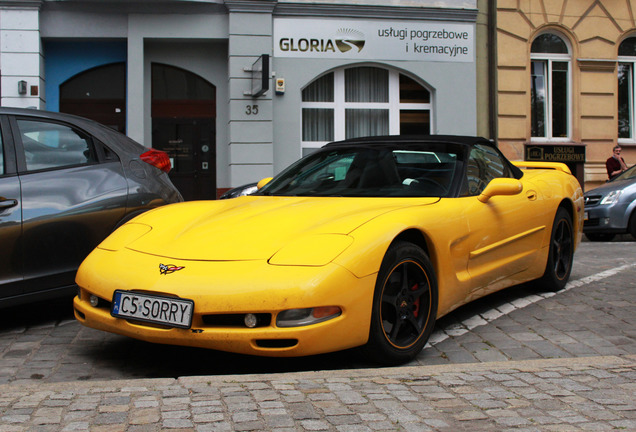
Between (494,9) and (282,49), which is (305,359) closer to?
(282,49)

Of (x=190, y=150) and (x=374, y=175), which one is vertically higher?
(x=190, y=150)

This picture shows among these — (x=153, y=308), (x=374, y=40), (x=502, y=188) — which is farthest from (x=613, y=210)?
(x=153, y=308)

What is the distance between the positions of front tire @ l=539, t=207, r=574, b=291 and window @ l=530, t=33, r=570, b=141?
11.1 m

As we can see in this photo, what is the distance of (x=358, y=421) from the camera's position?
2697 millimetres

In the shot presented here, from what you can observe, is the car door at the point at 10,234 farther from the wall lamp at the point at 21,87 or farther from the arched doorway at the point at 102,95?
the arched doorway at the point at 102,95

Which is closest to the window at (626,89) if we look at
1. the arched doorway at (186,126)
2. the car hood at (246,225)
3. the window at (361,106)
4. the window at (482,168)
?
the window at (361,106)

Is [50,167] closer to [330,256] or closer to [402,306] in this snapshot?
[330,256]

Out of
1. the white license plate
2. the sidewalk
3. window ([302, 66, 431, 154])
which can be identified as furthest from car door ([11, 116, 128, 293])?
window ([302, 66, 431, 154])

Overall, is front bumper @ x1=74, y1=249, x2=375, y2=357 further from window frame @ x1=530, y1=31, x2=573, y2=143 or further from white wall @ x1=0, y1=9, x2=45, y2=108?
window frame @ x1=530, y1=31, x2=573, y2=143

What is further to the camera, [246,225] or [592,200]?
[592,200]

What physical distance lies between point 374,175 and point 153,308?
1844 mm

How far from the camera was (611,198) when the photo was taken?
37.8 ft

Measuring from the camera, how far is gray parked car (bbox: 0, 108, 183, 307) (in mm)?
4605

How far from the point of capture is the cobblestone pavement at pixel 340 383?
270 cm
